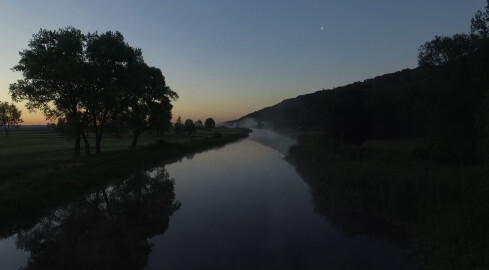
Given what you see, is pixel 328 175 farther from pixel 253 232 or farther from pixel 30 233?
pixel 30 233

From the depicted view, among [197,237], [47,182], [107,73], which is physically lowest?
[197,237]

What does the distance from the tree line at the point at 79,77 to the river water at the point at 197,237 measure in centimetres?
1556

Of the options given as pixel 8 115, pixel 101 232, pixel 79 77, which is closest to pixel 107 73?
pixel 79 77

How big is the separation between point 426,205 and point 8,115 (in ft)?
467

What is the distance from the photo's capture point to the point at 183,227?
15.8m

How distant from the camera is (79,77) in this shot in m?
33.1

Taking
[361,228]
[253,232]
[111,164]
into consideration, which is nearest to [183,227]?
[253,232]

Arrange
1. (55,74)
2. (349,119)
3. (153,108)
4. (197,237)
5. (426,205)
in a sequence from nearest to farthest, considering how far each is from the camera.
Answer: (197,237)
(426,205)
(55,74)
(349,119)
(153,108)

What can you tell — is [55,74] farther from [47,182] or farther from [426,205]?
[426,205]

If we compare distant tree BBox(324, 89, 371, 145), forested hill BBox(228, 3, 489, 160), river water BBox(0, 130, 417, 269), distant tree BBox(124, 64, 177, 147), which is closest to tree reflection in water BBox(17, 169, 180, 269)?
river water BBox(0, 130, 417, 269)

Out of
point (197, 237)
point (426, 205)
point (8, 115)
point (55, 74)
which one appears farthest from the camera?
point (8, 115)

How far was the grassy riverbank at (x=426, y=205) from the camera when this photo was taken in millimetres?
10492

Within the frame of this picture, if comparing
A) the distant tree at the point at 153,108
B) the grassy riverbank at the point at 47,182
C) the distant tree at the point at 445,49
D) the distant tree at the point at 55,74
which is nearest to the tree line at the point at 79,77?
the distant tree at the point at 55,74

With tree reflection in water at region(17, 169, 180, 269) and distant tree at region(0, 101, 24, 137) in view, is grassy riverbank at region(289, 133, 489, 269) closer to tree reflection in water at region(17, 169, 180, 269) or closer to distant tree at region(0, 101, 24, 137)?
tree reflection in water at region(17, 169, 180, 269)
